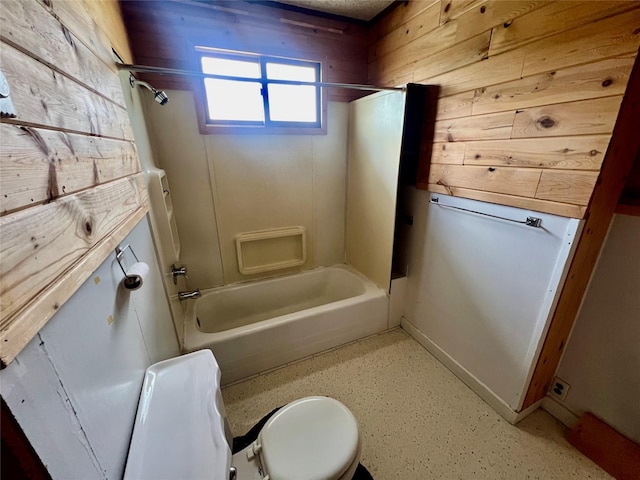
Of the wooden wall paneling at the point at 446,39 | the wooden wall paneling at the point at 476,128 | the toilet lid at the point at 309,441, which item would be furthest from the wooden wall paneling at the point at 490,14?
the toilet lid at the point at 309,441

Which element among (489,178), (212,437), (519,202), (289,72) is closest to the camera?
(212,437)

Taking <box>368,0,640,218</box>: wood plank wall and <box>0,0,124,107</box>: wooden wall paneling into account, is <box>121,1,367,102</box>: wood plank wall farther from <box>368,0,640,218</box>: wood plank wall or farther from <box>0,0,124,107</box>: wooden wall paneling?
<box>0,0,124,107</box>: wooden wall paneling

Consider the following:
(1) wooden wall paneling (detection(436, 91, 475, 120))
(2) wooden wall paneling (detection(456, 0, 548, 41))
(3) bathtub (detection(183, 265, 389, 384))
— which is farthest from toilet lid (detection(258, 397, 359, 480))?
(2) wooden wall paneling (detection(456, 0, 548, 41))

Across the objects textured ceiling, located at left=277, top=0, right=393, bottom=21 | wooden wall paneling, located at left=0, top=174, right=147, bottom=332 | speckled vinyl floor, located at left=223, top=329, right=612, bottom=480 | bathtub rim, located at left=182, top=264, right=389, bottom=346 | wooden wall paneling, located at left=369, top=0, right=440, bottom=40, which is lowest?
speckled vinyl floor, located at left=223, top=329, right=612, bottom=480

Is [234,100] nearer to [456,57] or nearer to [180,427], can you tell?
[456,57]

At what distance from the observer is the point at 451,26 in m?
1.47

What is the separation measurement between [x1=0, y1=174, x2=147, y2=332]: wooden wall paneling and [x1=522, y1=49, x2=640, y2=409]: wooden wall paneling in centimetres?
171

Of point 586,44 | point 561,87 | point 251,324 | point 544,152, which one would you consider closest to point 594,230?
point 544,152

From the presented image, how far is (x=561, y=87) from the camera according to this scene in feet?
3.48

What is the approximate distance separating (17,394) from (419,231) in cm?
198

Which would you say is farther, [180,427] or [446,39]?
[446,39]

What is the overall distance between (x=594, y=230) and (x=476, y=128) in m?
0.74

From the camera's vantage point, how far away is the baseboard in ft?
4.65

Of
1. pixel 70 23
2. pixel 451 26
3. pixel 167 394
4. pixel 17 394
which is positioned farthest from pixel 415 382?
pixel 70 23
